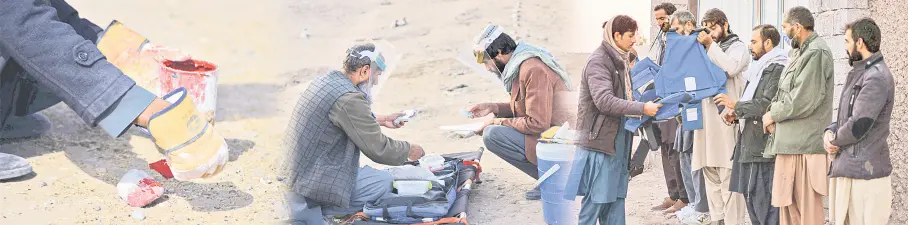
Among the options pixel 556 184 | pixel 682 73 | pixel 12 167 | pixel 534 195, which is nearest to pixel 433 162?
pixel 534 195

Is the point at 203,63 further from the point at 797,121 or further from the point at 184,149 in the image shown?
the point at 797,121

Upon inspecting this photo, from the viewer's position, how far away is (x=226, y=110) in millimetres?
7238

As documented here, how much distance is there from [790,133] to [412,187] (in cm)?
182

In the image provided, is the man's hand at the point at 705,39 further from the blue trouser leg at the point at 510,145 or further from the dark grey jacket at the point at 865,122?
the blue trouser leg at the point at 510,145

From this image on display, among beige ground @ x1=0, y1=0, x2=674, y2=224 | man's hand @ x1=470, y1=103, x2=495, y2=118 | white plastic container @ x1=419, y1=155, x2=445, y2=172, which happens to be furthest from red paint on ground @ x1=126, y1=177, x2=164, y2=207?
man's hand @ x1=470, y1=103, x2=495, y2=118

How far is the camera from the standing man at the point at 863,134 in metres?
4.39

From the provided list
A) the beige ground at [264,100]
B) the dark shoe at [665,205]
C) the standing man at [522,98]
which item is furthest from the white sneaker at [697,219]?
the standing man at [522,98]

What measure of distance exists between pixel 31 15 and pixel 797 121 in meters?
3.51

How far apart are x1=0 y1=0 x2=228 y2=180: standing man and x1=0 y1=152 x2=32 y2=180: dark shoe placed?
0.57m

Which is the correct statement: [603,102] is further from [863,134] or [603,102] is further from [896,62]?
[896,62]

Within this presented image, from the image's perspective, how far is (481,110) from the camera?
5.89 meters

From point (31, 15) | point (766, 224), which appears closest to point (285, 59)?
point (31, 15)

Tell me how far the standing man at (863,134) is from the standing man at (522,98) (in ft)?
4.66

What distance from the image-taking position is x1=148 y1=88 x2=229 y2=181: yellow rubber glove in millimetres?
4930
